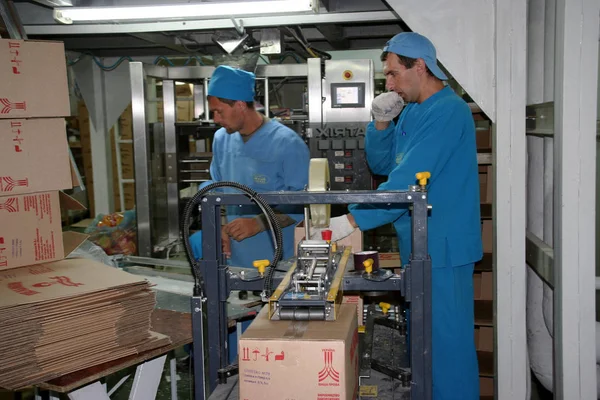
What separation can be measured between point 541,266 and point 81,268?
1.59 meters

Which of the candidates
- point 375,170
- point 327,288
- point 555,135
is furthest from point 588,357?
point 375,170

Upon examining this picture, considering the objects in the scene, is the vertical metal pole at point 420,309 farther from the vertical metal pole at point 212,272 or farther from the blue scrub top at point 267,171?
the blue scrub top at point 267,171

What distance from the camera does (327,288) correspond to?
1586 mm

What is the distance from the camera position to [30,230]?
2.11 m

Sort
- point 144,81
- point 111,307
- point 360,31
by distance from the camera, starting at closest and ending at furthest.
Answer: point 111,307 < point 144,81 < point 360,31

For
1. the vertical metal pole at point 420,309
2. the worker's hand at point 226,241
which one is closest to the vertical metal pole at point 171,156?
the worker's hand at point 226,241

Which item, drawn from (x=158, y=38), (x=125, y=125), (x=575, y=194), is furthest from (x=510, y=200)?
(x=125, y=125)

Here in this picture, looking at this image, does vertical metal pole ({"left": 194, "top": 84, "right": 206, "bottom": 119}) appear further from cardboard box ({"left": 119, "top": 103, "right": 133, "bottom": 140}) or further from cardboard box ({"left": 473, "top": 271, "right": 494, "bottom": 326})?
cardboard box ({"left": 119, "top": 103, "right": 133, "bottom": 140})

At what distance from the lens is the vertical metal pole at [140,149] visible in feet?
13.3

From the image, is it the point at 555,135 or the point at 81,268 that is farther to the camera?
the point at 81,268

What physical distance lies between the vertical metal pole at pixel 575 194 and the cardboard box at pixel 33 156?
1597 mm

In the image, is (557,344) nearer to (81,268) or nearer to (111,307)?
(111,307)

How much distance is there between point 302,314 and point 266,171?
1.47 metres

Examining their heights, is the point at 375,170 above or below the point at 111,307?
above
